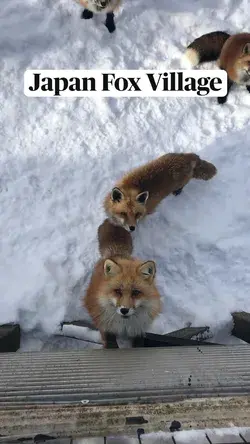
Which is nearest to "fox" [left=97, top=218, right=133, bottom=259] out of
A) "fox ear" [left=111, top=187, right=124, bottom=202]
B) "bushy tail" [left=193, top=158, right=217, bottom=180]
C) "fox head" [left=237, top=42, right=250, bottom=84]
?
"fox ear" [left=111, top=187, right=124, bottom=202]

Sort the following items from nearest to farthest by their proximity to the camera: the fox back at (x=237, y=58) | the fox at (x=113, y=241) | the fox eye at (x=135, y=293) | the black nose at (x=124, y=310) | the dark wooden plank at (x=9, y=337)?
the black nose at (x=124, y=310), the fox eye at (x=135, y=293), the dark wooden plank at (x=9, y=337), the fox at (x=113, y=241), the fox back at (x=237, y=58)

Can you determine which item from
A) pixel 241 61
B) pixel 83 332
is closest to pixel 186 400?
pixel 83 332

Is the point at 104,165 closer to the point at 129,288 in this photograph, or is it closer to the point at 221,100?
the point at 221,100

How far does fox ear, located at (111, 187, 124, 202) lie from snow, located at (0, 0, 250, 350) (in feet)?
0.70

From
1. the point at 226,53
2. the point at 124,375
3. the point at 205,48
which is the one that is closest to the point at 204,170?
the point at 226,53

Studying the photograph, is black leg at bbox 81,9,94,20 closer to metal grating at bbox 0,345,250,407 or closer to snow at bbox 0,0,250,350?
snow at bbox 0,0,250,350

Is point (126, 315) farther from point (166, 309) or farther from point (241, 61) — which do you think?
point (241, 61)

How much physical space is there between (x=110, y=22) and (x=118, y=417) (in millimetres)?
4435

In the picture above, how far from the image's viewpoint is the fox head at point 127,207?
11.7ft

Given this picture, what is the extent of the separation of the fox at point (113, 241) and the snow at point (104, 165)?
153mm

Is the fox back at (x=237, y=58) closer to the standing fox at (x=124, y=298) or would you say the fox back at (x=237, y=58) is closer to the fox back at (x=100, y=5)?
the fox back at (x=100, y=5)

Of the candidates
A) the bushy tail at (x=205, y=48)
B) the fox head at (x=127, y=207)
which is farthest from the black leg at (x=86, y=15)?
the fox head at (x=127, y=207)

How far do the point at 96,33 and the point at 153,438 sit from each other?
448 cm

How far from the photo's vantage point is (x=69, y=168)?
400cm
